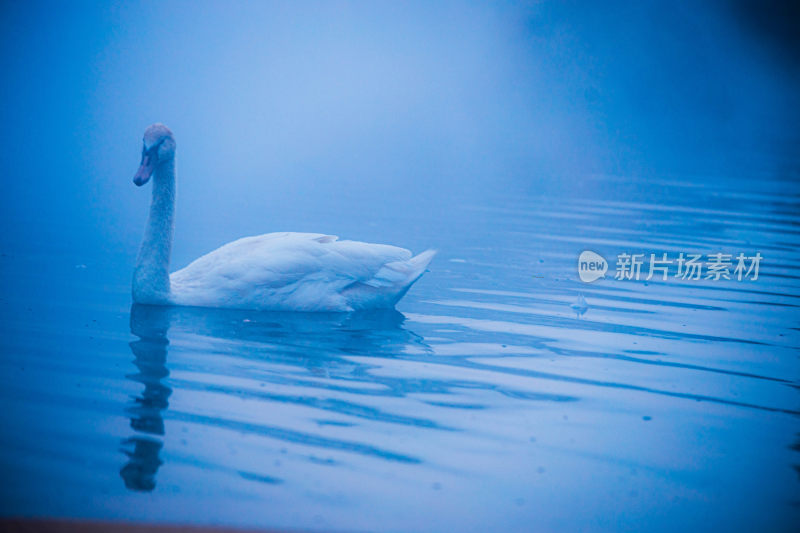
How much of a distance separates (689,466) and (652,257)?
464 centimetres

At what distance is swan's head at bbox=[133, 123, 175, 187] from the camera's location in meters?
5.62

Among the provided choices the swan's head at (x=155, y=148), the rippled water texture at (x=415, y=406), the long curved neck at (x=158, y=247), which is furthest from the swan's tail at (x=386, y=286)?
the swan's head at (x=155, y=148)

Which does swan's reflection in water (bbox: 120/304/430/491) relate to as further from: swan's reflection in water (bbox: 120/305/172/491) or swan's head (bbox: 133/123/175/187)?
swan's head (bbox: 133/123/175/187)

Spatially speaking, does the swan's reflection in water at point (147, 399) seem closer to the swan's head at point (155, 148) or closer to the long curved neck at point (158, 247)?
the long curved neck at point (158, 247)

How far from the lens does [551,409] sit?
4.25 m

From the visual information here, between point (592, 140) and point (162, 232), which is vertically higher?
point (592, 140)

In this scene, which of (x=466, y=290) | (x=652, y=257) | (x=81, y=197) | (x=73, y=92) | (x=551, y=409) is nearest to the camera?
(x=551, y=409)

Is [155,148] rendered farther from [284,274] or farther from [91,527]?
[91,527]

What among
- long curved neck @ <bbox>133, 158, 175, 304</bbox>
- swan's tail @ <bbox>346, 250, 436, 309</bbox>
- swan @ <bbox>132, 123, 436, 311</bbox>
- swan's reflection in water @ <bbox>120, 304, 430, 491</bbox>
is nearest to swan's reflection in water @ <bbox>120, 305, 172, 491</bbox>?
swan's reflection in water @ <bbox>120, 304, 430, 491</bbox>

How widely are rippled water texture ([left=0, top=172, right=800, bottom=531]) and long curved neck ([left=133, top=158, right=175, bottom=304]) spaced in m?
0.16

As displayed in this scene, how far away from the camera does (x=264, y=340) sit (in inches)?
203

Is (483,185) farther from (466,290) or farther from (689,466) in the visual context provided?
(689,466)

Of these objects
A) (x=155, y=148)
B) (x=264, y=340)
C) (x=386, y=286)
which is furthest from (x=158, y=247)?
(x=386, y=286)

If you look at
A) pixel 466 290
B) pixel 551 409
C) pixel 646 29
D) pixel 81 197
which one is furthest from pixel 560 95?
pixel 551 409
